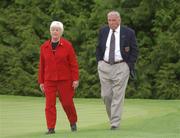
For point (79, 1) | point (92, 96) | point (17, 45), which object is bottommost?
point (92, 96)

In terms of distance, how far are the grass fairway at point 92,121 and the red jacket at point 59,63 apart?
86 centimetres

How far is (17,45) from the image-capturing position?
80.4 ft

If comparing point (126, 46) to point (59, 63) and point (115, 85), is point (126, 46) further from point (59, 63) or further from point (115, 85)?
point (59, 63)

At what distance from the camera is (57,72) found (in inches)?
406

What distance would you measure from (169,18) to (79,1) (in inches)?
140

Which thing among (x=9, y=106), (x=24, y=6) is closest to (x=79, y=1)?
(x=24, y=6)

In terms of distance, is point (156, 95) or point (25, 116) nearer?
point (25, 116)

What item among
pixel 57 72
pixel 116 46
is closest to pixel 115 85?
pixel 116 46

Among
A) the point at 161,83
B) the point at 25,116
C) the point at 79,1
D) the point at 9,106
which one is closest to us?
the point at 25,116

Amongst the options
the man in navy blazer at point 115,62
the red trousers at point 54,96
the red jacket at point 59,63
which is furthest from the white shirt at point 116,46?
the red trousers at point 54,96

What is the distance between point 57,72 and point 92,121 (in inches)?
97.5

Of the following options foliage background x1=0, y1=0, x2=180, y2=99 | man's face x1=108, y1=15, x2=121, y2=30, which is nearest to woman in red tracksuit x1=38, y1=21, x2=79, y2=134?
man's face x1=108, y1=15, x2=121, y2=30

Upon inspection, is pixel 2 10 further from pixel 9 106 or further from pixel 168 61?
pixel 9 106

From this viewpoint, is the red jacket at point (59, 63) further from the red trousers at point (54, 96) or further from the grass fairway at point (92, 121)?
the grass fairway at point (92, 121)
